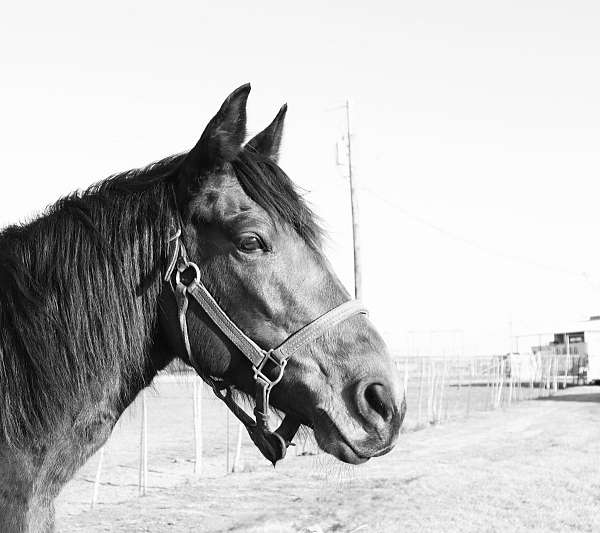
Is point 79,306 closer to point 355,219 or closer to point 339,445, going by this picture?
point 339,445

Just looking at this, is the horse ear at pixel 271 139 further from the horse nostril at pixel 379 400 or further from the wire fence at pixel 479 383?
the wire fence at pixel 479 383

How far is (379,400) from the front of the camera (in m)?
2.18

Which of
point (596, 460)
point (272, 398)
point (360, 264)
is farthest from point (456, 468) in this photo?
point (272, 398)

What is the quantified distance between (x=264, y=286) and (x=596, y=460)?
11.6 m

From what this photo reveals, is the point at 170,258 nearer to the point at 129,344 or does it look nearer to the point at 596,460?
the point at 129,344

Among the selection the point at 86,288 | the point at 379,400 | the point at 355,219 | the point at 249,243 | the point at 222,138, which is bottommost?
the point at 379,400

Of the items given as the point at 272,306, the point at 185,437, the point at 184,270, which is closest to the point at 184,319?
the point at 184,270

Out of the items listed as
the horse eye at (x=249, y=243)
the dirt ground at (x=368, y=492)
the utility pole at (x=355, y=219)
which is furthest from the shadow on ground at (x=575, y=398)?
the horse eye at (x=249, y=243)

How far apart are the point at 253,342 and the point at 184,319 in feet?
0.75

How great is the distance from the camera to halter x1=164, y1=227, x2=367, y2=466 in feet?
7.37

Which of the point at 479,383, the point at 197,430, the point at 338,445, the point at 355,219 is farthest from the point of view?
the point at 479,383

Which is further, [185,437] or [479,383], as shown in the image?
[479,383]

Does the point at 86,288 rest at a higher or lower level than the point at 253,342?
higher

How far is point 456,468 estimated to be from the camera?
11859 mm
